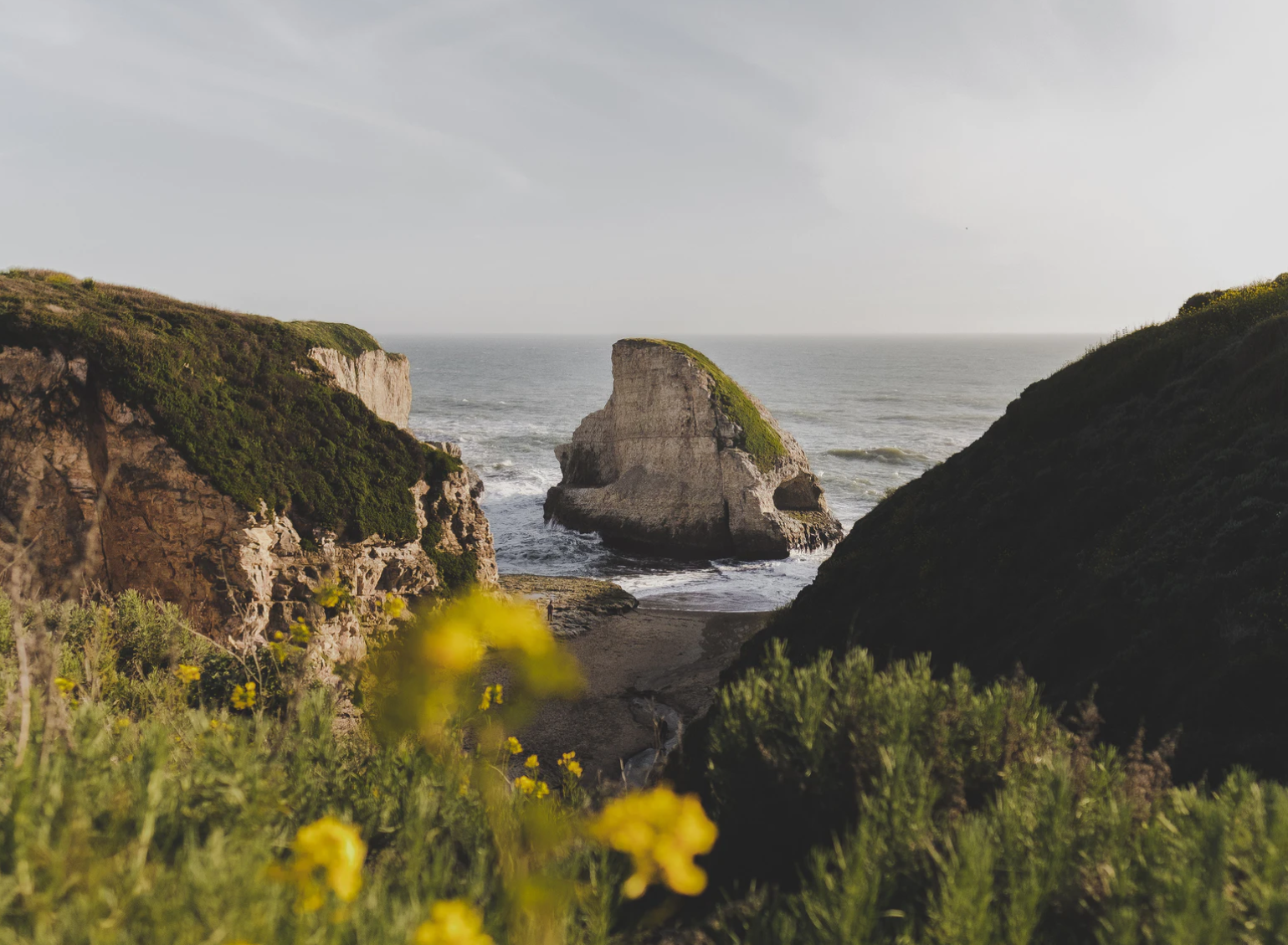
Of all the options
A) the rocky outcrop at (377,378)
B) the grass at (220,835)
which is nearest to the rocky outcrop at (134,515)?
the rocky outcrop at (377,378)

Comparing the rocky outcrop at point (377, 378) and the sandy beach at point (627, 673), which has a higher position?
the rocky outcrop at point (377, 378)

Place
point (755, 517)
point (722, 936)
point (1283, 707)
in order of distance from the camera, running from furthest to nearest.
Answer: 1. point (755, 517)
2. point (1283, 707)
3. point (722, 936)

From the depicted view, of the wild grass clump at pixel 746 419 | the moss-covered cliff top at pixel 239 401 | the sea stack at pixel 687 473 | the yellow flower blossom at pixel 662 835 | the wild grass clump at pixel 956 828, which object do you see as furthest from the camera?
the wild grass clump at pixel 746 419

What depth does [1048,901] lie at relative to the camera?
3256mm

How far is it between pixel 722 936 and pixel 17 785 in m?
3.08

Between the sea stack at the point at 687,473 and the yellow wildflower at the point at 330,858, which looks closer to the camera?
the yellow wildflower at the point at 330,858

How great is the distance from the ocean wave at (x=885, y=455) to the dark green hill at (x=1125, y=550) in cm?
3561

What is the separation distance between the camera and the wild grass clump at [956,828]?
9.56 ft

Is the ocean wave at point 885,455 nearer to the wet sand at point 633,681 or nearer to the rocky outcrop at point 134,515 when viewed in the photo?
the wet sand at point 633,681

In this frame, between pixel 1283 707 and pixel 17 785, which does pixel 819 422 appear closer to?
pixel 1283 707

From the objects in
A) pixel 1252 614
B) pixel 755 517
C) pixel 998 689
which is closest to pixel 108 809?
pixel 998 689

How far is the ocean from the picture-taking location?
31.3m

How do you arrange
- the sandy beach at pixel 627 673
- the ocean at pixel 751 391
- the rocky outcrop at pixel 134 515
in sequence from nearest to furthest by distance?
the sandy beach at pixel 627 673, the rocky outcrop at pixel 134 515, the ocean at pixel 751 391

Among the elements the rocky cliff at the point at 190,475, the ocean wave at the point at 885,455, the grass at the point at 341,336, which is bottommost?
the ocean wave at the point at 885,455
